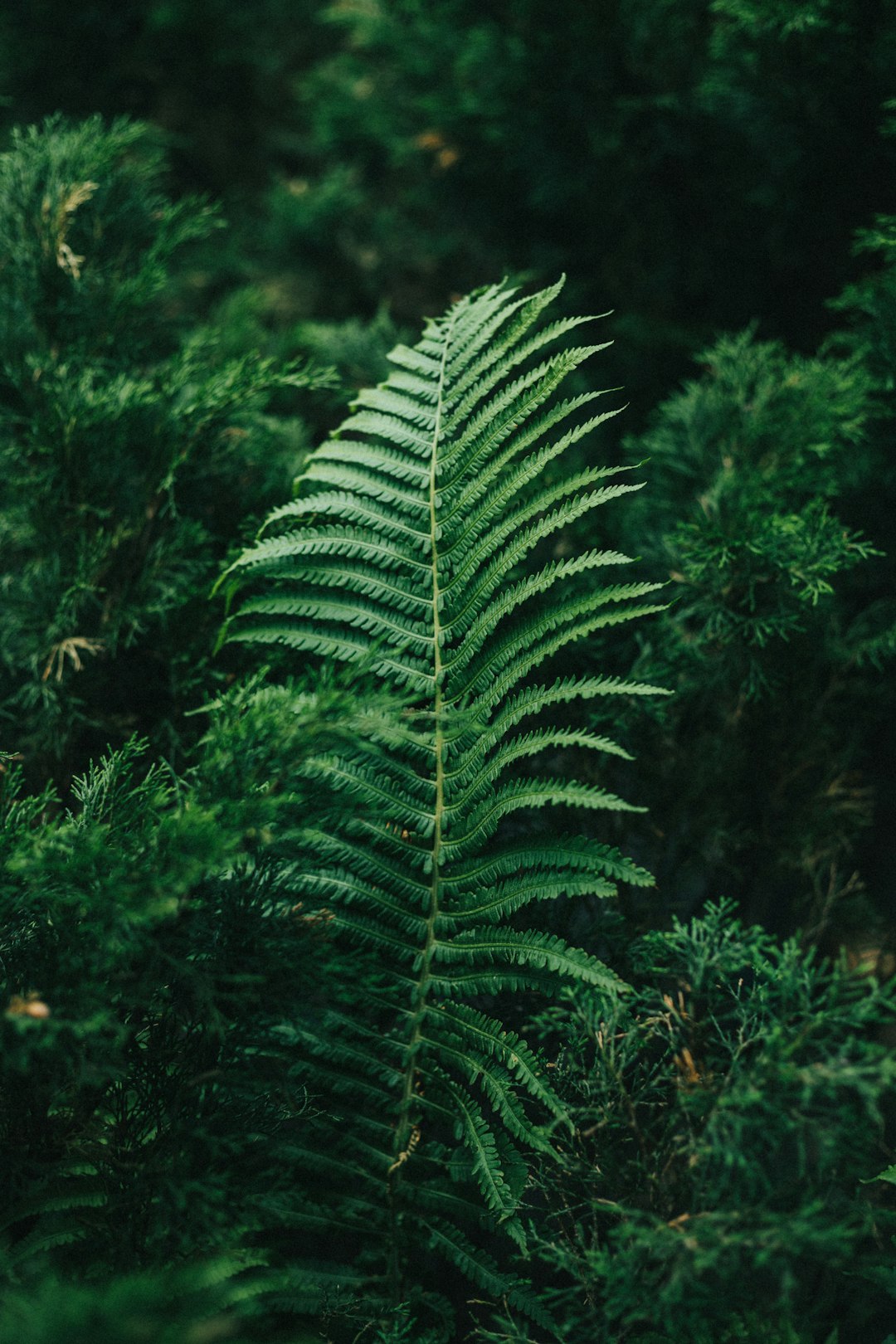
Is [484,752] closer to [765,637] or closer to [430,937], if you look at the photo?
[430,937]

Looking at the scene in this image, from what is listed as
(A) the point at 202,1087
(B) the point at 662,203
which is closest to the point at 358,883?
(A) the point at 202,1087

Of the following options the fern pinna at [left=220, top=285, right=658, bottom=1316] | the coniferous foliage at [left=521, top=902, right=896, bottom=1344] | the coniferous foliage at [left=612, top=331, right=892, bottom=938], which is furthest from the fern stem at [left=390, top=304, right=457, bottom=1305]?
the coniferous foliage at [left=612, top=331, right=892, bottom=938]

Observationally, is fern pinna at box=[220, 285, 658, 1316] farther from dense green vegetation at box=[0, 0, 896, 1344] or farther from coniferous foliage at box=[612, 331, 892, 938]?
coniferous foliage at box=[612, 331, 892, 938]

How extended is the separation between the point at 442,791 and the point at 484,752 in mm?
96

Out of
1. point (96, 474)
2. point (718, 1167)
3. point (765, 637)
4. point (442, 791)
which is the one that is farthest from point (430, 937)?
point (96, 474)

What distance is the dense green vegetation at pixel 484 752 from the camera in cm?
114

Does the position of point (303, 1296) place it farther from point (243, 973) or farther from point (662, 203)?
point (662, 203)

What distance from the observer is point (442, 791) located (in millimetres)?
1379

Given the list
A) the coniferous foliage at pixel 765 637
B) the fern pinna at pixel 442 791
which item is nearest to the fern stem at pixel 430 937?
the fern pinna at pixel 442 791

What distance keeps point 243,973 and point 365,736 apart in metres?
0.40

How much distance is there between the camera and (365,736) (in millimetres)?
1378

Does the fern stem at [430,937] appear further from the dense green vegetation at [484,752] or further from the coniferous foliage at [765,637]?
the coniferous foliage at [765,637]

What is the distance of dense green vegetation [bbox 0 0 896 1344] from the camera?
3.75 feet

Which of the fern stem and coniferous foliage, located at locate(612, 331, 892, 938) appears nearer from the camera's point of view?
the fern stem
